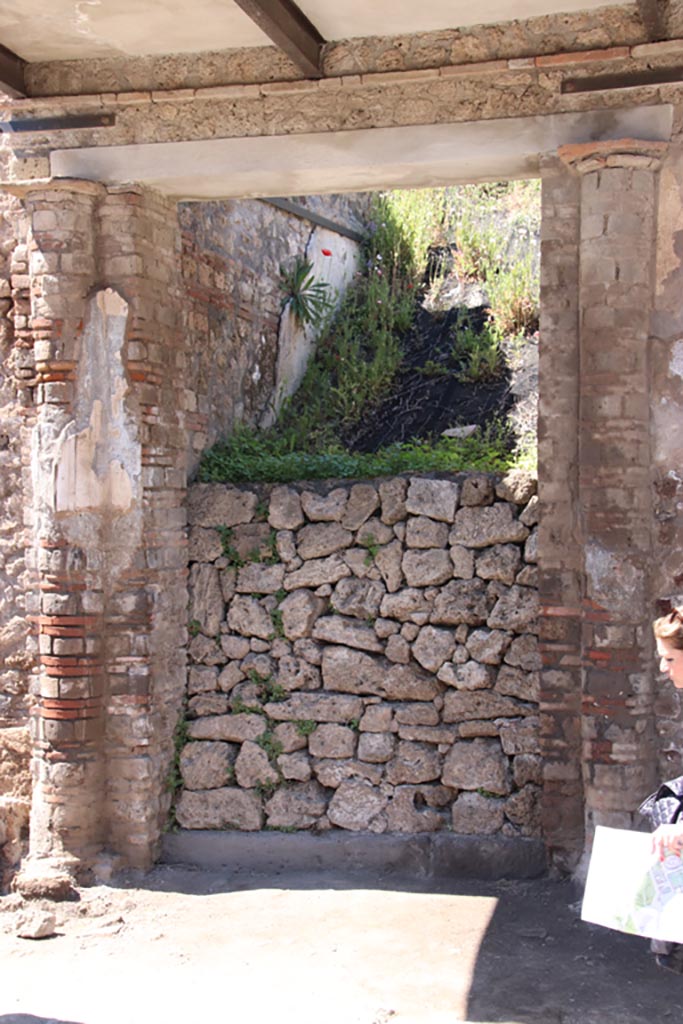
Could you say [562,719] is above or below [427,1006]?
above

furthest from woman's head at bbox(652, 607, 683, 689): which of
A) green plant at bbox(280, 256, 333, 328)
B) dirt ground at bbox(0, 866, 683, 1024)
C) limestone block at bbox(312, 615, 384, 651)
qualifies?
green plant at bbox(280, 256, 333, 328)

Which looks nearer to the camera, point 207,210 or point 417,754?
point 417,754

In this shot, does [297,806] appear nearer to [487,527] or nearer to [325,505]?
[325,505]

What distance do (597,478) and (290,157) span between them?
Answer: 2.13m

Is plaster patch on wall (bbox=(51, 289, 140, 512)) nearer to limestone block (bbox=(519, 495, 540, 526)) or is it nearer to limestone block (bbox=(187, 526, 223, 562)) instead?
limestone block (bbox=(187, 526, 223, 562))

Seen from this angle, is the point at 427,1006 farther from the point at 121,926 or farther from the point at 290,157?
the point at 290,157

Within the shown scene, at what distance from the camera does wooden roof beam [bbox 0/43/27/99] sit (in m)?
5.50

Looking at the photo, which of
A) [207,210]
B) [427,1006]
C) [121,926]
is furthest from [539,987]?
[207,210]

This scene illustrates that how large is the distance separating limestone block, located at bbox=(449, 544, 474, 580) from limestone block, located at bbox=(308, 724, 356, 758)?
1009mm

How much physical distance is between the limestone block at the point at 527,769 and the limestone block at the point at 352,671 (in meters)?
0.79

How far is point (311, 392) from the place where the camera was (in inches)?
316

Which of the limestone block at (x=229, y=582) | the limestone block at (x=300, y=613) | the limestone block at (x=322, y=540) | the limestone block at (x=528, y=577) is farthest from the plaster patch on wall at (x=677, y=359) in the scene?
the limestone block at (x=229, y=582)

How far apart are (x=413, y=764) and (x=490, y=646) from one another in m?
0.73

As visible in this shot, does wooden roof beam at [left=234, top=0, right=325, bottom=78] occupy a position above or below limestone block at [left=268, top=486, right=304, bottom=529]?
above
